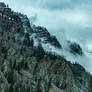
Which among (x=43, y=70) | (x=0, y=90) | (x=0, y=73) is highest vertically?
(x=43, y=70)

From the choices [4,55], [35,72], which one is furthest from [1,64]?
[35,72]

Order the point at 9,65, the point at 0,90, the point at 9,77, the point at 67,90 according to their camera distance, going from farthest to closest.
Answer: the point at 67,90, the point at 9,65, the point at 9,77, the point at 0,90

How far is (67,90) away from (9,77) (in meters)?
72.5

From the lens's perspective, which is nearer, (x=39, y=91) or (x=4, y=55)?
(x=39, y=91)

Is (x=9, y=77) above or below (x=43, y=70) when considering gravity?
below

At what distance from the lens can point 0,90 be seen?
12188 centimetres

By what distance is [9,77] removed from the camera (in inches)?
5433

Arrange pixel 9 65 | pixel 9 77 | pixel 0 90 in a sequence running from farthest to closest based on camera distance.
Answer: pixel 9 65 < pixel 9 77 < pixel 0 90

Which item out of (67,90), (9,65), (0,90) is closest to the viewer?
(0,90)

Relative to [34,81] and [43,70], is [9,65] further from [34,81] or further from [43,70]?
[43,70]

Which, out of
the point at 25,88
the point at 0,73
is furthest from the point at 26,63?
the point at 25,88

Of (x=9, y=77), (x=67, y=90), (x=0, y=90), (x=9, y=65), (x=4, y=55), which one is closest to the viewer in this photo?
(x=0, y=90)

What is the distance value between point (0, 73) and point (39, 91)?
26.9 meters

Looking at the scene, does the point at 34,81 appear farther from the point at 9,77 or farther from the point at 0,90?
the point at 0,90
